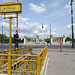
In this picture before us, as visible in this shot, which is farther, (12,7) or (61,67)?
(61,67)

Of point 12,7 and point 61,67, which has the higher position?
point 12,7

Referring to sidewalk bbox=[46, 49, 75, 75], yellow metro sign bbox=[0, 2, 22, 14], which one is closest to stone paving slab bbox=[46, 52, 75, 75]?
sidewalk bbox=[46, 49, 75, 75]

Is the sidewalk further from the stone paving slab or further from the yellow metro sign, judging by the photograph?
the yellow metro sign

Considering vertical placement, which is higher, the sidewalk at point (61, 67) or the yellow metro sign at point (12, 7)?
the yellow metro sign at point (12, 7)

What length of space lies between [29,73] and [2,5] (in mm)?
4287

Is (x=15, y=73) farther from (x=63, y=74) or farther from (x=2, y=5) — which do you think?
(x=2, y=5)

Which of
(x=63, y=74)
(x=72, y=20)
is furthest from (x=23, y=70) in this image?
(x=72, y=20)

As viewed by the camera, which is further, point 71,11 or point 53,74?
point 71,11

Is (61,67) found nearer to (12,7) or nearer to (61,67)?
(61,67)

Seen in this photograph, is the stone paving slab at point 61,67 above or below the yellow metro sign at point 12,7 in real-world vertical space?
below

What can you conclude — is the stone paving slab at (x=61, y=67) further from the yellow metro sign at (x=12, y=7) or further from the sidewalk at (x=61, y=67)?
the yellow metro sign at (x=12, y=7)

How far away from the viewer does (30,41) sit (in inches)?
2810

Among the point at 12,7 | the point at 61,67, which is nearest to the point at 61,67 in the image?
the point at 61,67

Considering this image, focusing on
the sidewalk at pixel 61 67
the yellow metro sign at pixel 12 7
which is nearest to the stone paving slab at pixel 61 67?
the sidewalk at pixel 61 67
